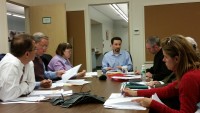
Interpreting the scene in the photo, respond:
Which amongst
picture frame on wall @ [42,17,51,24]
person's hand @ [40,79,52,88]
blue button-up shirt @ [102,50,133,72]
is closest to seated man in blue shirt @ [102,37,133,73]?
blue button-up shirt @ [102,50,133,72]

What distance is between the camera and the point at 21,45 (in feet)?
6.57

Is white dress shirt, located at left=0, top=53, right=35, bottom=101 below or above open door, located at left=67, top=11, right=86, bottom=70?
below

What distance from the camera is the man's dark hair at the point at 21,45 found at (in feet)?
6.55

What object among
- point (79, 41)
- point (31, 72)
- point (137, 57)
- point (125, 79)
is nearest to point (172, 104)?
point (125, 79)

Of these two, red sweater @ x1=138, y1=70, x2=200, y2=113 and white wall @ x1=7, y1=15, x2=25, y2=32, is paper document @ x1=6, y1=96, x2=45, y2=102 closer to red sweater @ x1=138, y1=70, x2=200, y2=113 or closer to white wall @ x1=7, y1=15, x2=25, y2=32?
red sweater @ x1=138, y1=70, x2=200, y2=113

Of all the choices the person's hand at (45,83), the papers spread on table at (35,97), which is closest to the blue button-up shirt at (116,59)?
the person's hand at (45,83)

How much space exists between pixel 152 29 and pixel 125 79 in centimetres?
237

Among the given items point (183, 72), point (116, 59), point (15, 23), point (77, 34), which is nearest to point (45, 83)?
point (183, 72)

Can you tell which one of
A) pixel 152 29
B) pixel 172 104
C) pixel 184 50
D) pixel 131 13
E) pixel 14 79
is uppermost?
pixel 131 13

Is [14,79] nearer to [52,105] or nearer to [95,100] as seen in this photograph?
[52,105]

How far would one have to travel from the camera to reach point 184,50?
152 centimetres

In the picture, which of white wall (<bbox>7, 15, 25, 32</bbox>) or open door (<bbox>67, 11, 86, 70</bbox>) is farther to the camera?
white wall (<bbox>7, 15, 25, 32</bbox>)

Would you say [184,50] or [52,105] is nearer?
[184,50]

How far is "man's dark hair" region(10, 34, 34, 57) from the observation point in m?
2.00
